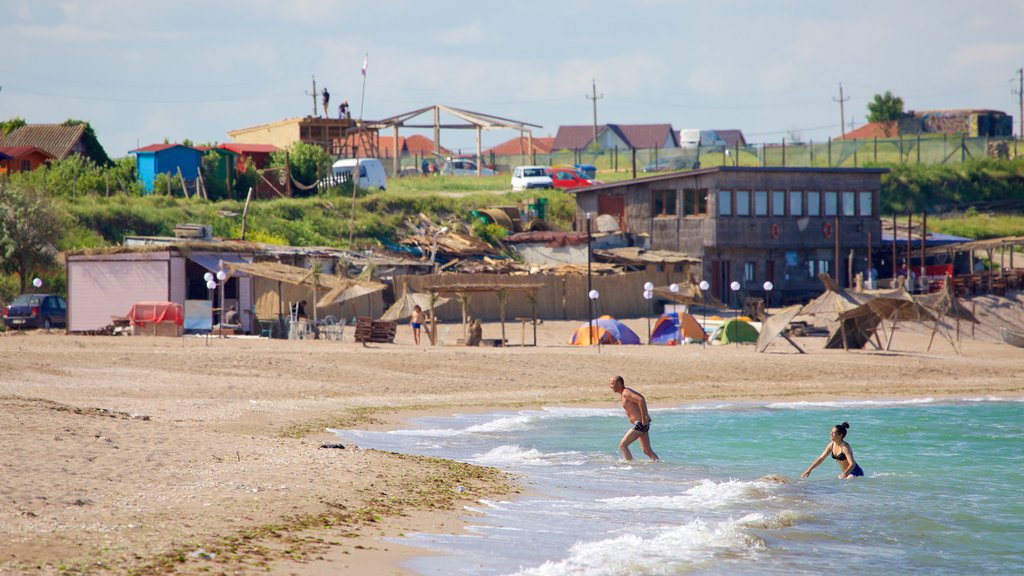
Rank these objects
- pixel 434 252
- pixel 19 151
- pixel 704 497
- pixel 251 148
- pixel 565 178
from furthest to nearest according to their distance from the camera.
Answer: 1. pixel 565 178
2. pixel 251 148
3. pixel 19 151
4. pixel 434 252
5. pixel 704 497

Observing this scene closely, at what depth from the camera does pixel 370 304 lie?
4000cm

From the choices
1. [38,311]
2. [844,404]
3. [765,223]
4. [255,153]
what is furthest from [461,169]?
[844,404]

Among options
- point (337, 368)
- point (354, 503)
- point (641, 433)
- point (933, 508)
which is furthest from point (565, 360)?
point (354, 503)

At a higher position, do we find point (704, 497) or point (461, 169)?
point (461, 169)

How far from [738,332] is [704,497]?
75.2 feet

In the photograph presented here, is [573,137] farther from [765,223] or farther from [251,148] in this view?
[765,223]

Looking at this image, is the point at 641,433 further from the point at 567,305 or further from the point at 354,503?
the point at 567,305

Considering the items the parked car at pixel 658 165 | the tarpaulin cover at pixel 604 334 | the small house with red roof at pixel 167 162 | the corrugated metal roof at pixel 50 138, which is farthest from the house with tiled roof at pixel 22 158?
the parked car at pixel 658 165

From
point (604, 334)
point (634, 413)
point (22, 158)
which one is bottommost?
point (634, 413)

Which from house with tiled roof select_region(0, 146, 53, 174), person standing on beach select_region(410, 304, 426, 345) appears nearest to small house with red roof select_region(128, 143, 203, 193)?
house with tiled roof select_region(0, 146, 53, 174)

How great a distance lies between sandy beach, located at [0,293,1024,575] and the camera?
9.70 meters

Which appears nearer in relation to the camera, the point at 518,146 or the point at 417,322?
the point at 417,322

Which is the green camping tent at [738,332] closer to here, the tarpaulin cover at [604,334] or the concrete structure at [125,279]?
the tarpaulin cover at [604,334]

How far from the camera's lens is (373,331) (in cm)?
3309
